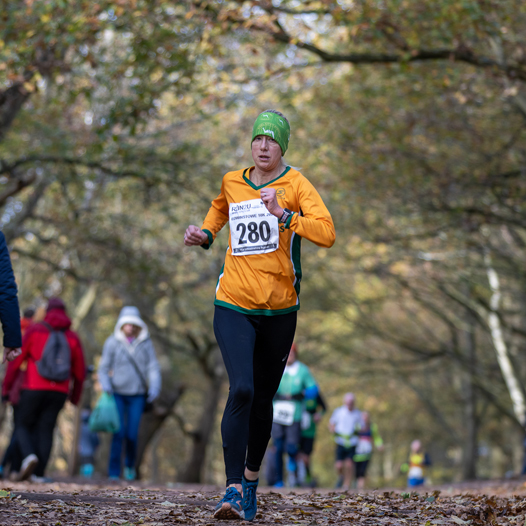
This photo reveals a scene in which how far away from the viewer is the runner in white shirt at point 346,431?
1384cm

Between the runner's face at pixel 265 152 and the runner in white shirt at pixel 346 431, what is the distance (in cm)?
983

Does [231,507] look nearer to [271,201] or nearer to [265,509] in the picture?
[265,509]

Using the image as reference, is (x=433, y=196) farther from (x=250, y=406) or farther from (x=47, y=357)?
(x=250, y=406)

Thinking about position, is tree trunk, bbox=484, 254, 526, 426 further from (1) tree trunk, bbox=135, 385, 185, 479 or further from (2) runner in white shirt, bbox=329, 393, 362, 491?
(1) tree trunk, bbox=135, 385, 185, 479

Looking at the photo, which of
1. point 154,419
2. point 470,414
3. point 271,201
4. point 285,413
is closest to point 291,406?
point 285,413

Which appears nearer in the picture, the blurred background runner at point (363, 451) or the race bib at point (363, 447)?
the blurred background runner at point (363, 451)

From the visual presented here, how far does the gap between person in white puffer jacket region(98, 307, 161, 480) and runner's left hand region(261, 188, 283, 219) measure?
5574mm

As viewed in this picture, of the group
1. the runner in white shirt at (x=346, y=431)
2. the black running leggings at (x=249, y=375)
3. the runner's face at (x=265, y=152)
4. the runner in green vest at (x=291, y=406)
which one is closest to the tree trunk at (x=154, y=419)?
the runner in white shirt at (x=346, y=431)

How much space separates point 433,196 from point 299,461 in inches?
261

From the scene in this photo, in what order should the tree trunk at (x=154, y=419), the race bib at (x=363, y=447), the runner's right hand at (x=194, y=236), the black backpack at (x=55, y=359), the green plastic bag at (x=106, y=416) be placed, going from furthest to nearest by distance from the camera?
the tree trunk at (x=154, y=419) < the race bib at (x=363, y=447) < the green plastic bag at (x=106, y=416) < the black backpack at (x=55, y=359) < the runner's right hand at (x=194, y=236)

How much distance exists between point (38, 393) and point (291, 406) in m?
3.55

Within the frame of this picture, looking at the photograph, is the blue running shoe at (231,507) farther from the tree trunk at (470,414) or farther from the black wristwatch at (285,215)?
the tree trunk at (470,414)

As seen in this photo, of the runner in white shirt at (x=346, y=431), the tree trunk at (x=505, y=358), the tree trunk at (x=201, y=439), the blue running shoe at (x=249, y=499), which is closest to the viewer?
the blue running shoe at (x=249, y=499)

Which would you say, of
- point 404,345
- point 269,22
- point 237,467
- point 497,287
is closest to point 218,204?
point 237,467
